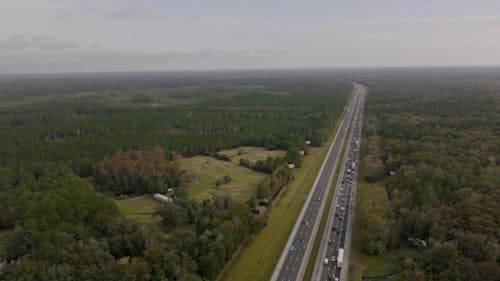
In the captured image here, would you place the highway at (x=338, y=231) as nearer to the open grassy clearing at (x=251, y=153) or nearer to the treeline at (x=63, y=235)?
the open grassy clearing at (x=251, y=153)

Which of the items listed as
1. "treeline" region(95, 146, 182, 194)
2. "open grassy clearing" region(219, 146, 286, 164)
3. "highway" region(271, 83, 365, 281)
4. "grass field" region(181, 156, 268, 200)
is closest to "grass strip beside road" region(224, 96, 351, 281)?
"highway" region(271, 83, 365, 281)

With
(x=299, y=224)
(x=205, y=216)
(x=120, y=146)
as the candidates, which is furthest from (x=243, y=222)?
Answer: (x=120, y=146)

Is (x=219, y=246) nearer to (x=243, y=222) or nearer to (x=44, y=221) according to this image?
(x=243, y=222)

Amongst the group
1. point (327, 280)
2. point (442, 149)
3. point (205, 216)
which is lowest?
point (327, 280)

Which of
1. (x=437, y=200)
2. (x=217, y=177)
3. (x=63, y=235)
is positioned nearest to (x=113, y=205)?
(x=63, y=235)

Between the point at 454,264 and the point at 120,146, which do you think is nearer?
the point at 454,264

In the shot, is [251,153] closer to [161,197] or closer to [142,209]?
[161,197]
